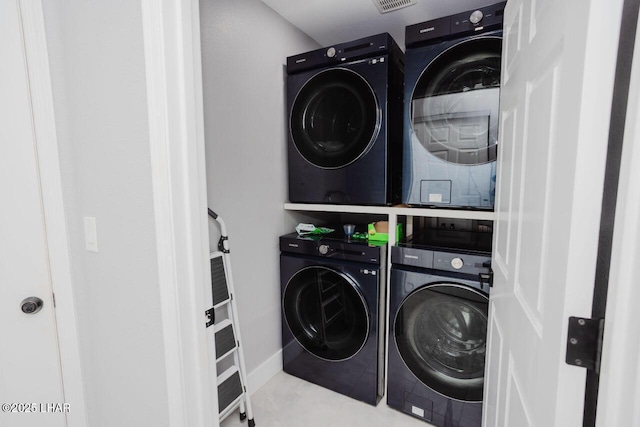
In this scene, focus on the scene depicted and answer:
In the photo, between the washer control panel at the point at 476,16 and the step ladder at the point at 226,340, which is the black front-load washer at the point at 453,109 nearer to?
the washer control panel at the point at 476,16

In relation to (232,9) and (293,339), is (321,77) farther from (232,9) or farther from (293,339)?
(293,339)

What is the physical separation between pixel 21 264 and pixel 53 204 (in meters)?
0.23

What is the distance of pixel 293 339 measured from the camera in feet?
6.56

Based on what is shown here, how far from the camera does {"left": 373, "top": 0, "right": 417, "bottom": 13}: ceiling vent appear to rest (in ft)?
5.59

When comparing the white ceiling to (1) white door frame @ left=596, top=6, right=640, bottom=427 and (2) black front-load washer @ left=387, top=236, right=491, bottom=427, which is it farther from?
(1) white door frame @ left=596, top=6, right=640, bottom=427

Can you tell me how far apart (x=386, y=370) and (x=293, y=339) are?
0.64m

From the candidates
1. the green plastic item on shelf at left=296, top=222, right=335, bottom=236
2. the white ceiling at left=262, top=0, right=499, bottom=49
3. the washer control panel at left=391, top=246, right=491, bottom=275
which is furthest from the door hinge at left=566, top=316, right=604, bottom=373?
the white ceiling at left=262, top=0, right=499, bottom=49

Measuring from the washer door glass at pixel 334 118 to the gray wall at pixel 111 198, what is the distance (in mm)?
1173

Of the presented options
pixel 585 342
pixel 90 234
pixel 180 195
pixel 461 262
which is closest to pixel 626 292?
pixel 585 342

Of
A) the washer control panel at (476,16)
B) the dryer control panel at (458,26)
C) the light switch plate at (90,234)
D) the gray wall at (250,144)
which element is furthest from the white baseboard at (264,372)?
the washer control panel at (476,16)

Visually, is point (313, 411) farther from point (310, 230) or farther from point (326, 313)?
point (310, 230)

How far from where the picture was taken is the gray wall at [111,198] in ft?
2.69

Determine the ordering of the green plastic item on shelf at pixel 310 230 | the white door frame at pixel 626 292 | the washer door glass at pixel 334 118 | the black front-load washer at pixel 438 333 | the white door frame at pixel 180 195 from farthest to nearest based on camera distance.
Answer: the green plastic item on shelf at pixel 310 230
the washer door glass at pixel 334 118
the black front-load washer at pixel 438 333
the white door frame at pixel 180 195
the white door frame at pixel 626 292

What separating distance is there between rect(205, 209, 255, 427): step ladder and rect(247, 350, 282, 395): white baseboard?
202 millimetres
